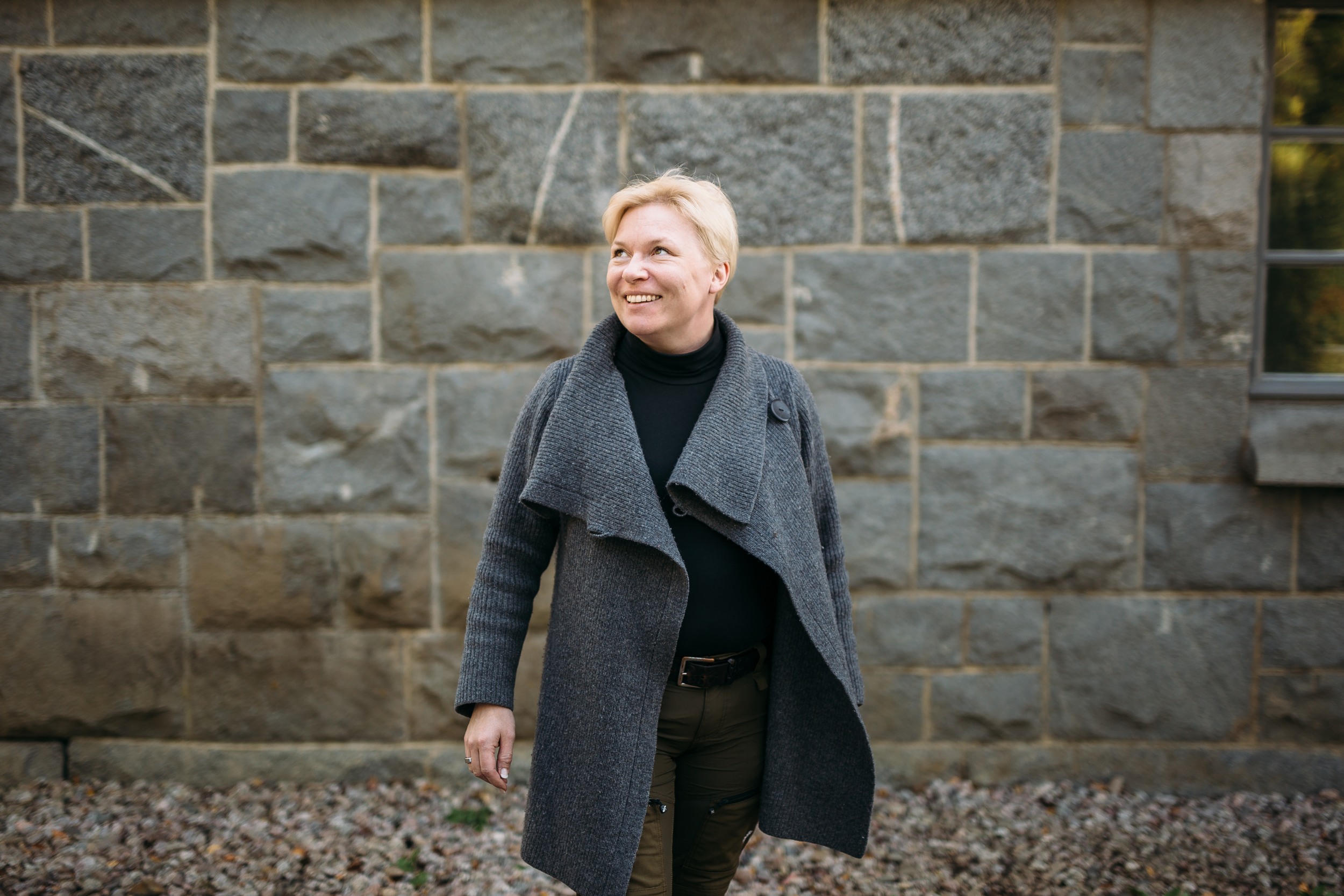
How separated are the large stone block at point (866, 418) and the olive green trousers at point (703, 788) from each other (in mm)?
1452

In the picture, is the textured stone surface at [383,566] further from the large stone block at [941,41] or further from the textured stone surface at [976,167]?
the large stone block at [941,41]

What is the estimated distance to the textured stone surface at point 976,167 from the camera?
321 centimetres

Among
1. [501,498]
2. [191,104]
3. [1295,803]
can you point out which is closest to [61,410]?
[191,104]

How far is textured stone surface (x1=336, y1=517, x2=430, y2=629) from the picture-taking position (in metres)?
3.28

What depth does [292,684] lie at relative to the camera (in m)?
3.32

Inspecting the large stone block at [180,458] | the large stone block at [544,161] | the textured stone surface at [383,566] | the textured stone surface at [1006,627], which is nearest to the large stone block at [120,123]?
the large stone block at [180,458]

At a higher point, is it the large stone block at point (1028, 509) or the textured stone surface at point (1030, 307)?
the textured stone surface at point (1030, 307)

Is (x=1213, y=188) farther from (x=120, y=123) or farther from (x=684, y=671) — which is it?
(x=120, y=123)

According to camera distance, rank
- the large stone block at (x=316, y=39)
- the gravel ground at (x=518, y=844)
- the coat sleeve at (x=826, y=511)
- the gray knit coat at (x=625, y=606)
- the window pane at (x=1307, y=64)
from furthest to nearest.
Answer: the window pane at (x=1307, y=64), the large stone block at (x=316, y=39), the gravel ground at (x=518, y=844), the coat sleeve at (x=826, y=511), the gray knit coat at (x=625, y=606)

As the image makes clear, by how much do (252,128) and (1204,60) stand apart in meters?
3.50

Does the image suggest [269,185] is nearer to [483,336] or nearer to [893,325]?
[483,336]

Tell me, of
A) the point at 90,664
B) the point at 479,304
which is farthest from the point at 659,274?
the point at 90,664

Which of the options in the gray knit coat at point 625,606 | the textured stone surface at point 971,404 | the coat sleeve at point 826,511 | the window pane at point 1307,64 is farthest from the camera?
the window pane at point 1307,64

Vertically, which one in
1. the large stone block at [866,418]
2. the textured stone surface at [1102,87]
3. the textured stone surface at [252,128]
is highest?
the textured stone surface at [1102,87]
